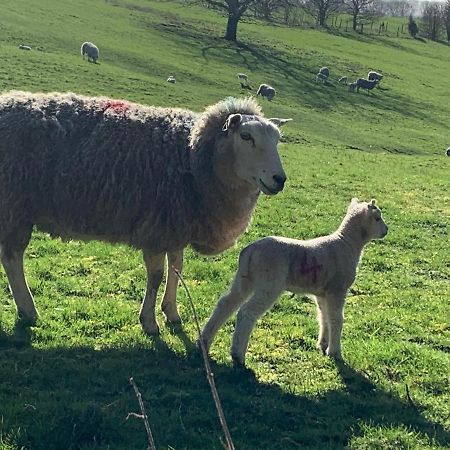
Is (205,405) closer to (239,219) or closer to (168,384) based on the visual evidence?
(168,384)

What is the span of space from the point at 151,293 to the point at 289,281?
1.52 metres

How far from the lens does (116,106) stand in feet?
23.4

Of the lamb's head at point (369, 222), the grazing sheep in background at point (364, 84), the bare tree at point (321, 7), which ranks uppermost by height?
the bare tree at point (321, 7)

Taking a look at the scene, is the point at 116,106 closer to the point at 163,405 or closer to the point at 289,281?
the point at 289,281

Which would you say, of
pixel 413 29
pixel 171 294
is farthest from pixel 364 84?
pixel 413 29

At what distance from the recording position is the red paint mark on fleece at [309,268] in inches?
236

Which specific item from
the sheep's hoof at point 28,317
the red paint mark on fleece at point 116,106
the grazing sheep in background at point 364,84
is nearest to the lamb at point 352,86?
the grazing sheep in background at point 364,84

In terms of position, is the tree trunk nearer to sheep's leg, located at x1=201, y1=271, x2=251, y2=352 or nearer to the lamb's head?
A: the lamb's head

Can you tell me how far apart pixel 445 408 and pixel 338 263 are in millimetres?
1587

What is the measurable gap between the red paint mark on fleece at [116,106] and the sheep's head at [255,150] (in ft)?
4.04

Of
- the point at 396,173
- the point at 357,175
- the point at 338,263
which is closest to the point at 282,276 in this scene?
the point at 338,263

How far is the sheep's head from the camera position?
6242mm

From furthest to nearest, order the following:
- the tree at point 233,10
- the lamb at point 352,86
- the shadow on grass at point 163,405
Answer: the tree at point 233,10 → the lamb at point 352,86 → the shadow on grass at point 163,405

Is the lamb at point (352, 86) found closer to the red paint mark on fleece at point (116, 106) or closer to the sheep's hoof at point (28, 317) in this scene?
the red paint mark on fleece at point (116, 106)
